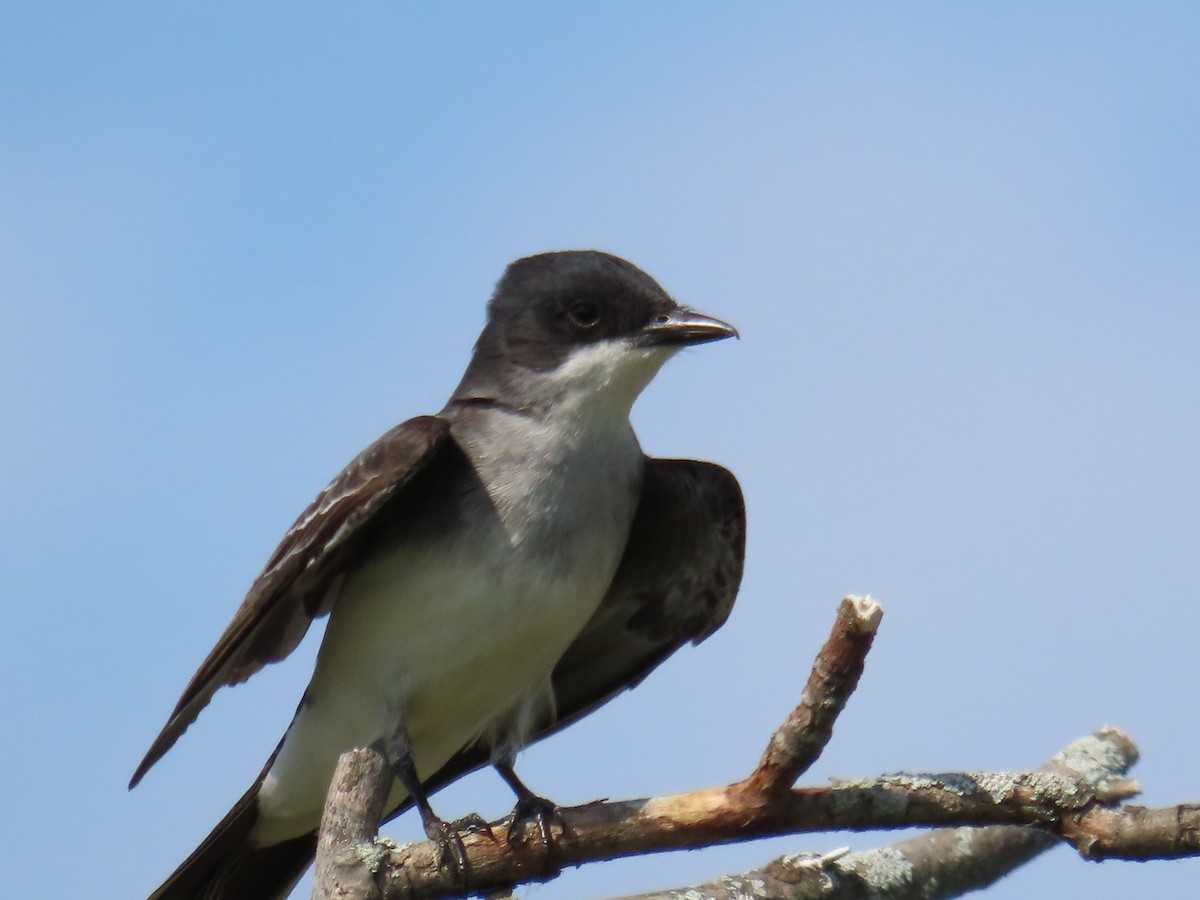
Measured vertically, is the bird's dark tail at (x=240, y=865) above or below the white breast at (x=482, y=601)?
below

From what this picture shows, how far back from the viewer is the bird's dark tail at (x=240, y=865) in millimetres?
7730

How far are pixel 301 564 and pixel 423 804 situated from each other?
1.09 m

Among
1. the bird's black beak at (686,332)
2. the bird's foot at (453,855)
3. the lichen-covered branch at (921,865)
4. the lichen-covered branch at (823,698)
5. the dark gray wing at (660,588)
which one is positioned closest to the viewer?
the lichen-covered branch at (823,698)

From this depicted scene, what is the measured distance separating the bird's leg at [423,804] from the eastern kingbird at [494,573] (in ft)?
0.05

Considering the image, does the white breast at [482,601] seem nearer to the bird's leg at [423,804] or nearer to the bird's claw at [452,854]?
the bird's leg at [423,804]

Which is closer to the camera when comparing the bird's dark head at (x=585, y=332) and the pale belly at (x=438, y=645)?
the pale belly at (x=438, y=645)

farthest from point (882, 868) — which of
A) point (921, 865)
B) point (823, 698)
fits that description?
point (823, 698)

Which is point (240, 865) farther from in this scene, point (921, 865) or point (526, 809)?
point (921, 865)

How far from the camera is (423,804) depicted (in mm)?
6699

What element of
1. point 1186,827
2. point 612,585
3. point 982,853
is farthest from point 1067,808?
point 612,585

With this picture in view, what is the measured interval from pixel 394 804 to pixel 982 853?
2.67 metres

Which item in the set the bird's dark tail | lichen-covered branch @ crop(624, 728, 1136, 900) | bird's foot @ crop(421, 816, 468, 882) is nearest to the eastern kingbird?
the bird's dark tail

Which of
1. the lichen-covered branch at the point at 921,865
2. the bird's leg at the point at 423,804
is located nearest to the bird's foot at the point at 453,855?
the bird's leg at the point at 423,804

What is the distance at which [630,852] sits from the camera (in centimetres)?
567
